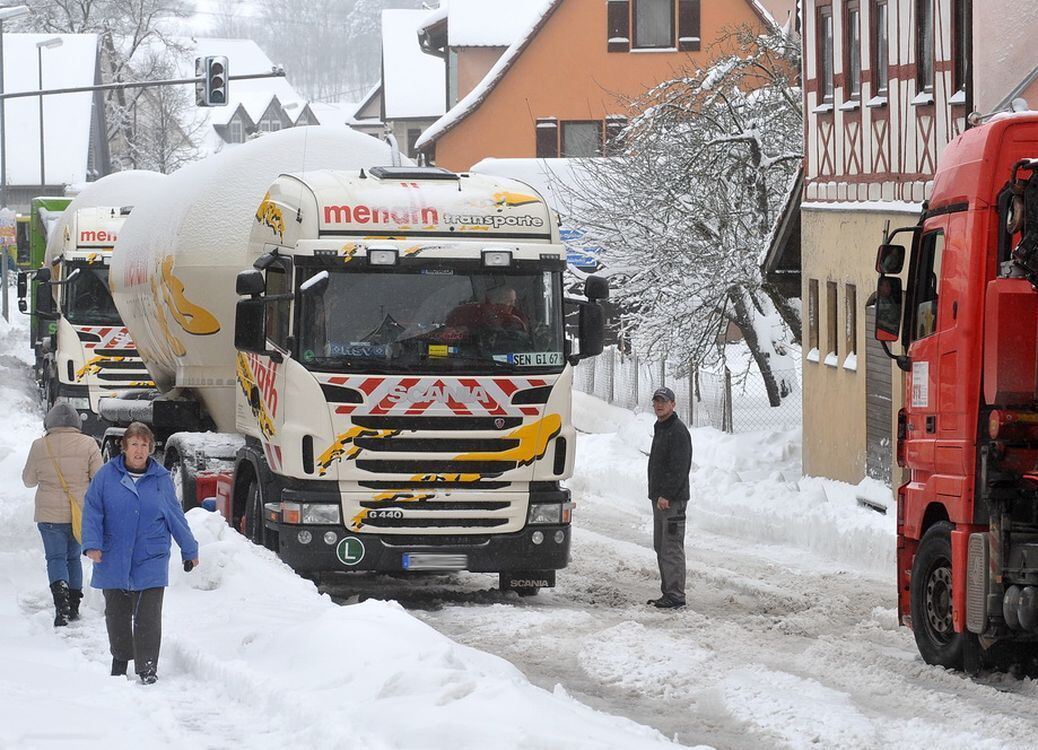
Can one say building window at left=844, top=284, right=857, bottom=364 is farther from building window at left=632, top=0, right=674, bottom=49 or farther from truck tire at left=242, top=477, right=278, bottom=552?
building window at left=632, top=0, right=674, bottom=49

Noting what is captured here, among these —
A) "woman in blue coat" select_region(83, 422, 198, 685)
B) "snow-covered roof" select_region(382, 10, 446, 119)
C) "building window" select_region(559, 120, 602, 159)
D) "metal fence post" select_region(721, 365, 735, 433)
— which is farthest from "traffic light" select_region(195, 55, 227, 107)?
"snow-covered roof" select_region(382, 10, 446, 119)

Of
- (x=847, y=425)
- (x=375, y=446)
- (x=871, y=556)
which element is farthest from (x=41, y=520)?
(x=847, y=425)

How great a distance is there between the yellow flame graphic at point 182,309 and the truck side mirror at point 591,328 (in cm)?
410

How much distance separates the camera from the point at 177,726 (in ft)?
28.5

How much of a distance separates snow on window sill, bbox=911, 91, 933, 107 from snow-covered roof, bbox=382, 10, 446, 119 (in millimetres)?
51501

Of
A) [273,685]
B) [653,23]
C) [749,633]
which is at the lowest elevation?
[749,633]

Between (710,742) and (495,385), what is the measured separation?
5058 millimetres

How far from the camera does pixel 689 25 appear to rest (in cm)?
4991

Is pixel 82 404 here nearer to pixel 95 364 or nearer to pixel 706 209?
pixel 95 364

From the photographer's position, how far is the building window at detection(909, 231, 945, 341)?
11.5 meters

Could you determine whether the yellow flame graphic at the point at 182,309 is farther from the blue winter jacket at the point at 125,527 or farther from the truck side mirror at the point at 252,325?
the blue winter jacket at the point at 125,527

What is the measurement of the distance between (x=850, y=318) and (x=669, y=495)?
29.7 feet

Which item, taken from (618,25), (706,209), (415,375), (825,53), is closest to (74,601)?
(415,375)

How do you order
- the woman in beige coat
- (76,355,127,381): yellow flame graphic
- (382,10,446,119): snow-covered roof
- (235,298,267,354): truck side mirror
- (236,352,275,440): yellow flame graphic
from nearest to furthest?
1. the woman in beige coat
2. (235,298,267,354): truck side mirror
3. (236,352,275,440): yellow flame graphic
4. (76,355,127,381): yellow flame graphic
5. (382,10,446,119): snow-covered roof
